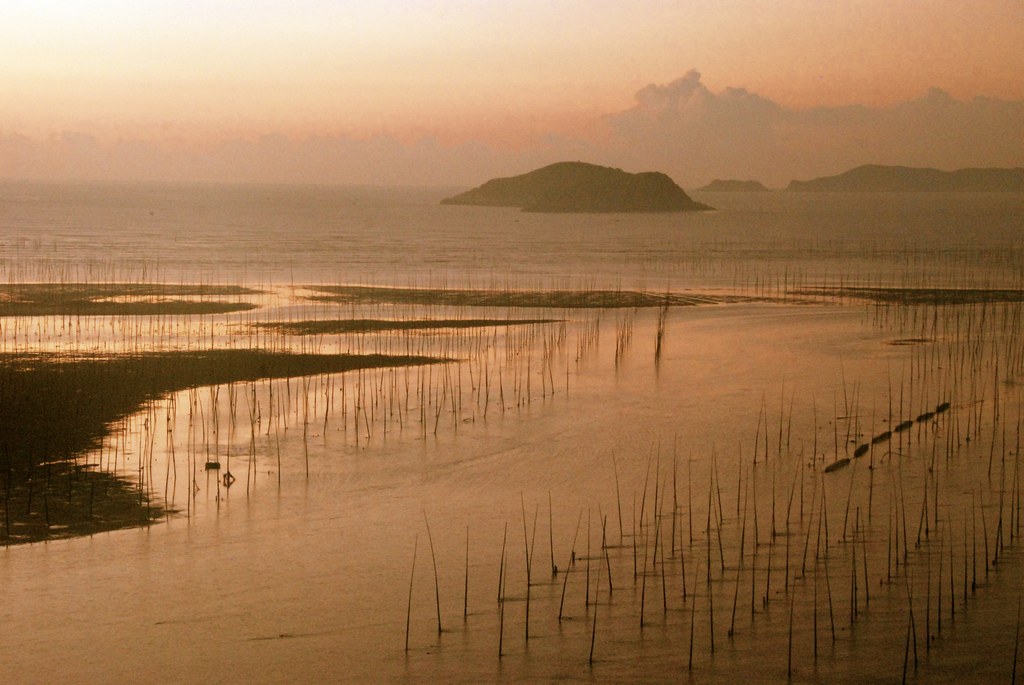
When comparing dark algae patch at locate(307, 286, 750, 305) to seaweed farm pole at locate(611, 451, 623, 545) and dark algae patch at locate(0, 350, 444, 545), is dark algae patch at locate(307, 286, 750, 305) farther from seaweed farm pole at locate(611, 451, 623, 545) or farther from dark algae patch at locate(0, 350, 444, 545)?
seaweed farm pole at locate(611, 451, 623, 545)

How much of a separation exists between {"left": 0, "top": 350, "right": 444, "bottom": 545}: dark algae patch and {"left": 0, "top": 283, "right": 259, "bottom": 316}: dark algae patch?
259 inches

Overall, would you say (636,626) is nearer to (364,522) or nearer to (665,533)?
(665,533)

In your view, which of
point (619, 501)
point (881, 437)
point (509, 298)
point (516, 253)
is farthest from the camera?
point (516, 253)

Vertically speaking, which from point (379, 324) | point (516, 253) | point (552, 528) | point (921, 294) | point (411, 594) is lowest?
point (411, 594)

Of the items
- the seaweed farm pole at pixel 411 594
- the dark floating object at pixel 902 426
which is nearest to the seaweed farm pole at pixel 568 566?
the seaweed farm pole at pixel 411 594

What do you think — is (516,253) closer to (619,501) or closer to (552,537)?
(619,501)

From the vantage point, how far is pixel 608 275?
3722 centimetres

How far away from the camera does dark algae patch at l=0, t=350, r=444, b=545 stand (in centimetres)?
959

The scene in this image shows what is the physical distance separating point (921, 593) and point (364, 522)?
476 centimetres

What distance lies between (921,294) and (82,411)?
74.4ft

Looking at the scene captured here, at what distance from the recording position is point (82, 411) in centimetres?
1352

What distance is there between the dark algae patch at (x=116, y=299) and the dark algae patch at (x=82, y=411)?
6.58 metres

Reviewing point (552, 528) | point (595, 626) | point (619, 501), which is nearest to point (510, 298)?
point (619, 501)

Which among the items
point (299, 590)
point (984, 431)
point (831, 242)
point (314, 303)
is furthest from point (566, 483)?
point (831, 242)
